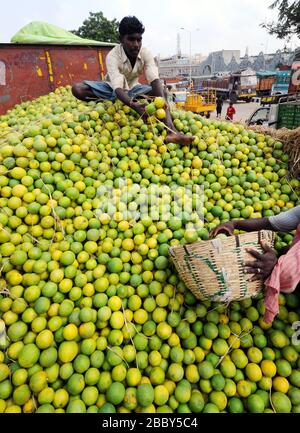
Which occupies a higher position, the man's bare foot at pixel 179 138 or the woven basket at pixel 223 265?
the man's bare foot at pixel 179 138

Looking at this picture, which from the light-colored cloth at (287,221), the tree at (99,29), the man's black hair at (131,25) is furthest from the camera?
the tree at (99,29)

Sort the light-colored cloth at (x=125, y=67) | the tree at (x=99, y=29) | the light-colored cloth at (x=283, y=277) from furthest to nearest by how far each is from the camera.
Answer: the tree at (x=99, y=29) < the light-colored cloth at (x=125, y=67) < the light-colored cloth at (x=283, y=277)

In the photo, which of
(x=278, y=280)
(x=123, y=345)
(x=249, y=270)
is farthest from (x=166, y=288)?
(x=278, y=280)

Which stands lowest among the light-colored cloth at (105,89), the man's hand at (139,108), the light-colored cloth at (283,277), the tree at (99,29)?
the light-colored cloth at (283,277)

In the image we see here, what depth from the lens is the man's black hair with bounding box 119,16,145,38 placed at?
3285mm

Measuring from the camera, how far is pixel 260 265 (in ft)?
5.36

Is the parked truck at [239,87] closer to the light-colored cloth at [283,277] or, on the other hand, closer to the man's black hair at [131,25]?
the man's black hair at [131,25]

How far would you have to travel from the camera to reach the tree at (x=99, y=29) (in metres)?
21.8

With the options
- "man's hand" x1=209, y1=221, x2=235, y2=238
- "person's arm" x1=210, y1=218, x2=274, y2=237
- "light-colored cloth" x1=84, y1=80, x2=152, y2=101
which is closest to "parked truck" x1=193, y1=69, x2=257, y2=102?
"light-colored cloth" x1=84, y1=80, x2=152, y2=101

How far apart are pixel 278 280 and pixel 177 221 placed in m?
1.03

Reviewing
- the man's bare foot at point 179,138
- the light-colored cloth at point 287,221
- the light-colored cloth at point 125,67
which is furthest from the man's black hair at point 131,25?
the light-colored cloth at point 287,221

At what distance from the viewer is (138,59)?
3.90m

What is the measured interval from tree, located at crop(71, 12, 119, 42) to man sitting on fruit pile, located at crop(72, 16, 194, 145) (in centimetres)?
2173
